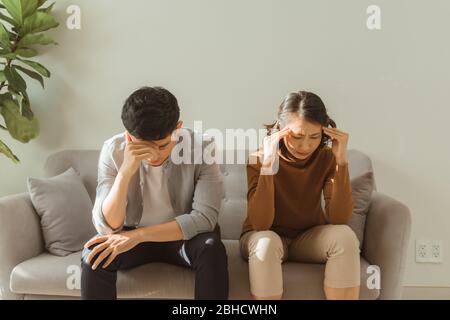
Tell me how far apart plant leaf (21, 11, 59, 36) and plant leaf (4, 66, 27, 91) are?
0.57ft

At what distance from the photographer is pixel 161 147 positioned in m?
1.70

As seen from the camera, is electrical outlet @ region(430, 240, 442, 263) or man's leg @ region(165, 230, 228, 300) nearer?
man's leg @ region(165, 230, 228, 300)

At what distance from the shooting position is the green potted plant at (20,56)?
2312mm

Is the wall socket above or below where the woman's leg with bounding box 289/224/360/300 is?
below

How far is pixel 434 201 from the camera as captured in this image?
97.2 inches

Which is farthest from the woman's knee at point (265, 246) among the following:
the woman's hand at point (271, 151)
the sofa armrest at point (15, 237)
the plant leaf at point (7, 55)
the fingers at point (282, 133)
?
the plant leaf at point (7, 55)

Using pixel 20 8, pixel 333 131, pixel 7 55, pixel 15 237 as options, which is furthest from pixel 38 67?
pixel 333 131

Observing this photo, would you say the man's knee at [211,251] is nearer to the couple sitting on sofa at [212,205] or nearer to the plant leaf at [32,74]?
the couple sitting on sofa at [212,205]

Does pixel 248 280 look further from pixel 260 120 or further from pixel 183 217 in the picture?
pixel 260 120

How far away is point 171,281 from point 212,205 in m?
0.29

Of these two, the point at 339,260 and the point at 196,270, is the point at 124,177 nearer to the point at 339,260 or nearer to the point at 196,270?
the point at 196,270

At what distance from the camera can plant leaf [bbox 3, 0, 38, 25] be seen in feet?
7.55

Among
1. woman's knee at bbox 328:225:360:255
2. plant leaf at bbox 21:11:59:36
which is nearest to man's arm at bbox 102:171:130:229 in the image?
woman's knee at bbox 328:225:360:255

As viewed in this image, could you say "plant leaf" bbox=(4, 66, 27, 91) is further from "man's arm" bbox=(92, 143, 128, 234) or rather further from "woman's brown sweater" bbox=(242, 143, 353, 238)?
"woman's brown sweater" bbox=(242, 143, 353, 238)
